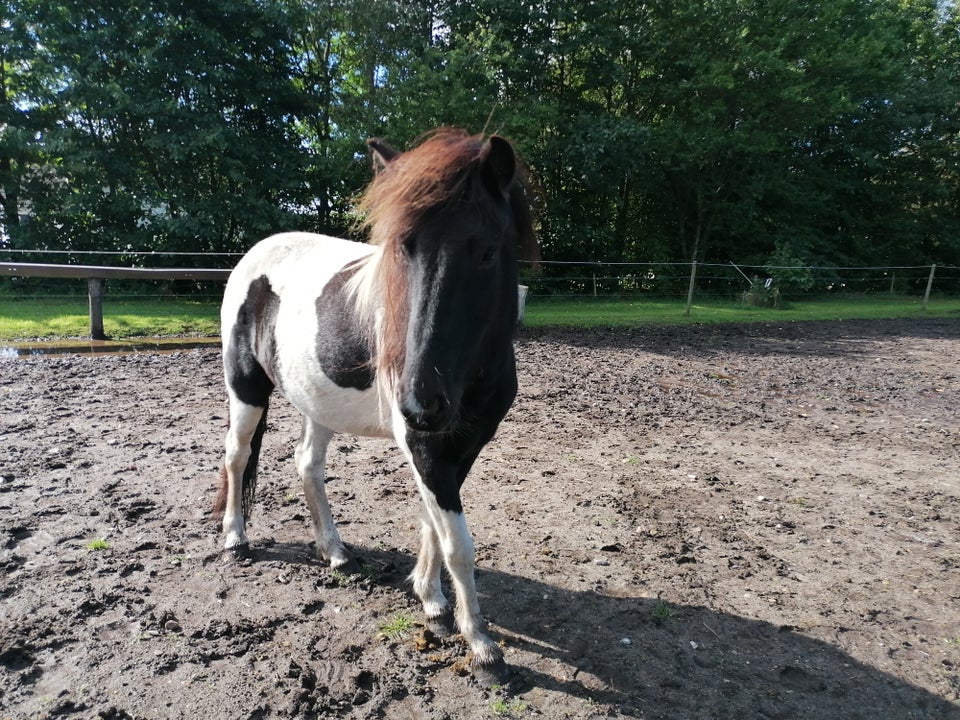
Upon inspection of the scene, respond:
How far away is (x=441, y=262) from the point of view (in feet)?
5.96

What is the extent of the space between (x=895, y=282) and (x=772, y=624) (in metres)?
23.9

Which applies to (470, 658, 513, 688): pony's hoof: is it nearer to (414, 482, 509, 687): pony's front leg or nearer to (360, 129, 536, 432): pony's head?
(414, 482, 509, 687): pony's front leg

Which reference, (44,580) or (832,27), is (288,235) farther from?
(832,27)

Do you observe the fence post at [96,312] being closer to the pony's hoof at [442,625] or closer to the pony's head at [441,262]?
the pony's hoof at [442,625]

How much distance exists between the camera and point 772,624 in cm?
282

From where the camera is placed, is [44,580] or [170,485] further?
[170,485]

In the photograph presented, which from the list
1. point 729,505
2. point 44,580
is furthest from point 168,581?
→ point 729,505

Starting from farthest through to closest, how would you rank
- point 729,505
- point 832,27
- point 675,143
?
point 832,27 < point 675,143 < point 729,505

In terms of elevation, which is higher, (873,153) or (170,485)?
(873,153)

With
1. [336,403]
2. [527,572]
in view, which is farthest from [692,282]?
[336,403]

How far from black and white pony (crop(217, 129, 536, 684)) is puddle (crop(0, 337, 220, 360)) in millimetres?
6374

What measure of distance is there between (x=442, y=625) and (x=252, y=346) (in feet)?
6.08

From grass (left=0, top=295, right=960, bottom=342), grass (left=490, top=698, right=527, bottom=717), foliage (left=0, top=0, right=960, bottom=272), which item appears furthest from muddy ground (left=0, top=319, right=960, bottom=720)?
foliage (left=0, top=0, right=960, bottom=272)

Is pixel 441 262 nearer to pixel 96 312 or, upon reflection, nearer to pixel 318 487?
pixel 318 487
